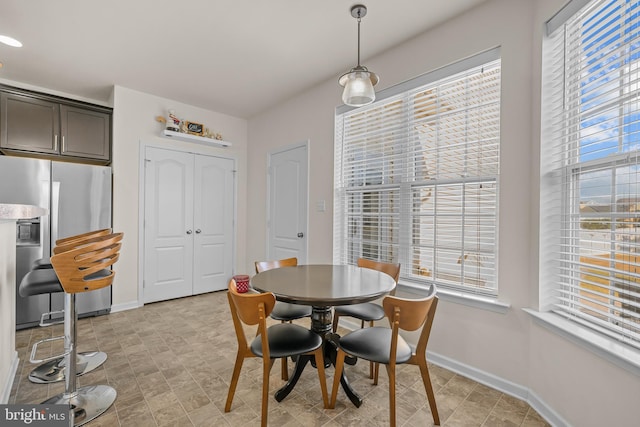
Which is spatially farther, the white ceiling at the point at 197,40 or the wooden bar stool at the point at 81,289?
the white ceiling at the point at 197,40

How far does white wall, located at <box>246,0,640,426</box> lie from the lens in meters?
1.48

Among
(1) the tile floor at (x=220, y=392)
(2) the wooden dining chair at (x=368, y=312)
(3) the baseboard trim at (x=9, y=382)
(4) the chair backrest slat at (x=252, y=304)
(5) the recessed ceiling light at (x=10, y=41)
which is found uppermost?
(5) the recessed ceiling light at (x=10, y=41)

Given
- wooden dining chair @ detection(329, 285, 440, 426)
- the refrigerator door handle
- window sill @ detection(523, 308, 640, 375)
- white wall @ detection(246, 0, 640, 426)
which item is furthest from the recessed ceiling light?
window sill @ detection(523, 308, 640, 375)

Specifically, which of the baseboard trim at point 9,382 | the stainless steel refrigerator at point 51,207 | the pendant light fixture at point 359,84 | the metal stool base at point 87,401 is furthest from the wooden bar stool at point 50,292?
the pendant light fixture at point 359,84

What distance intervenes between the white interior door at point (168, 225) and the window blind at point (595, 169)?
4171 mm

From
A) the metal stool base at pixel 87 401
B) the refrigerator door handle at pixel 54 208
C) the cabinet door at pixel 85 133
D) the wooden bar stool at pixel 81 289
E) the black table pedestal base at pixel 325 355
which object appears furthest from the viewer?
the cabinet door at pixel 85 133

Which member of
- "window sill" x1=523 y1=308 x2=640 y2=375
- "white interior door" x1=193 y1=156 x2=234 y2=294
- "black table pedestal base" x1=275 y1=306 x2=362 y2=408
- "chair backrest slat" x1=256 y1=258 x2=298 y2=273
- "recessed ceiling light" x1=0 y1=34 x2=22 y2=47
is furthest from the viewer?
"white interior door" x1=193 y1=156 x2=234 y2=294

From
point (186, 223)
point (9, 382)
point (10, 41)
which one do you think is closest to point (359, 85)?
point (9, 382)

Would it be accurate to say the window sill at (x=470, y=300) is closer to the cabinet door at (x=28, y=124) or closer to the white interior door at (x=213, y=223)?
the white interior door at (x=213, y=223)

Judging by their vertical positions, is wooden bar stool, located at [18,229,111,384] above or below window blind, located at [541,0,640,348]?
below

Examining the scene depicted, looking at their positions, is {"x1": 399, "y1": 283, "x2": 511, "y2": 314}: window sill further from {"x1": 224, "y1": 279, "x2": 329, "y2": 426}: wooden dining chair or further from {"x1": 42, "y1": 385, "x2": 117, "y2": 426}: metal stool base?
{"x1": 42, "y1": 385, "x2": 117, "y2": 426}: metal stool base

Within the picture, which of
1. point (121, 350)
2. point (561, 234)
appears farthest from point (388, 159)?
point (121, 350)

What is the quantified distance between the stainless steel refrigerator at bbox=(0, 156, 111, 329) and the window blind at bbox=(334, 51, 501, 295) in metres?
2.97

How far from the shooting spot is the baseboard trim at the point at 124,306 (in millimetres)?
3572
